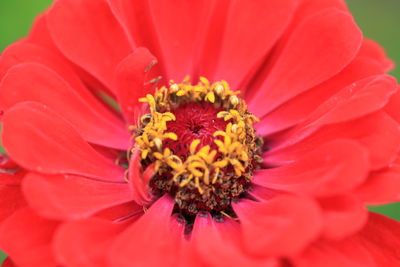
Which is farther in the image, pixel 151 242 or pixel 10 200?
pixel 10 200

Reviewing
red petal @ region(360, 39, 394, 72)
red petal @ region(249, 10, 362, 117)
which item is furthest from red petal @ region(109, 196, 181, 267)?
red petal @ region(360, 39, 394, 72)

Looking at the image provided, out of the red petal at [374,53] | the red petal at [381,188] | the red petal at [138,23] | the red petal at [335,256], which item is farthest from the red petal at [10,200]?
the red petal at [374,53]

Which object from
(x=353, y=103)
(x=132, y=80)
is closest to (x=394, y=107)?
(x=353, y=103)

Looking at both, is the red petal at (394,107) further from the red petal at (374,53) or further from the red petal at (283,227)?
the red petal at (283,227)

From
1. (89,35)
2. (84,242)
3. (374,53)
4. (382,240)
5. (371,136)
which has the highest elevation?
(89,35)

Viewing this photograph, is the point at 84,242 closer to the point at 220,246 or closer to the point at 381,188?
the point at 220,246

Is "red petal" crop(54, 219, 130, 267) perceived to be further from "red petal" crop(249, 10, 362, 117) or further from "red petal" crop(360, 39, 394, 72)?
"red petal" crop(360, 39, 394, 72)

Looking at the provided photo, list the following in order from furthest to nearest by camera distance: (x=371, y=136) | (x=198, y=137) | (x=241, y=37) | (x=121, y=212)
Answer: (x=241, y=37) → (x=198, y=137) → (x=121, y=212) → (x=371, y=136)
